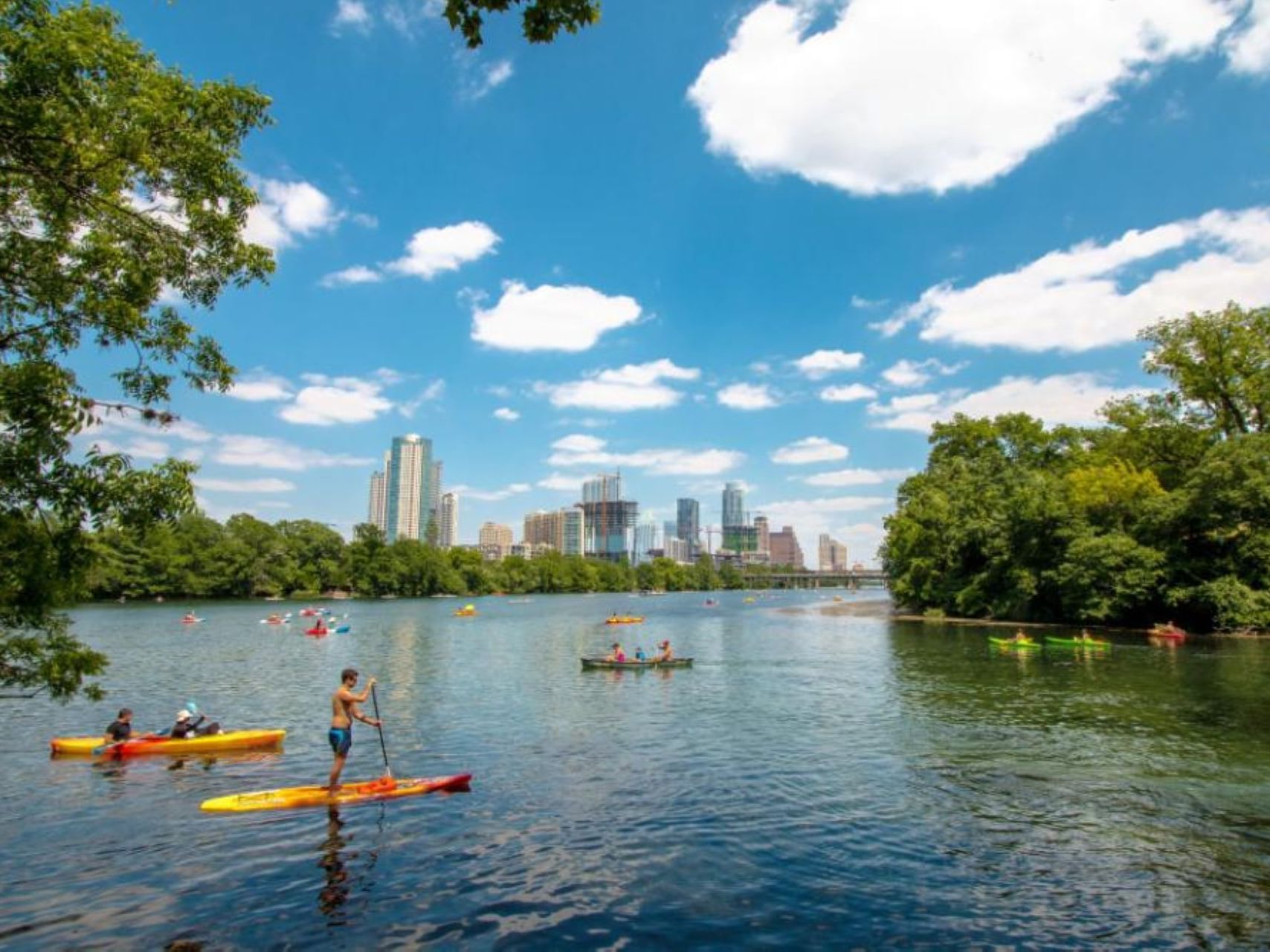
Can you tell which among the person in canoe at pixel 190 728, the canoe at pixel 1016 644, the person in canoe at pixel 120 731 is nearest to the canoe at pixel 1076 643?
the canoe at pixel 1016 644

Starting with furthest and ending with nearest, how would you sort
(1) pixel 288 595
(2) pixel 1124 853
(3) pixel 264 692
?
1. (1) pixel 288 595
2. (3) pixel 264 692
3. (2) pixel 1124 853

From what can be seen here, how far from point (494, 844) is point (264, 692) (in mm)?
25219

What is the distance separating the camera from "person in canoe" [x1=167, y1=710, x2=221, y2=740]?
75.2 ft

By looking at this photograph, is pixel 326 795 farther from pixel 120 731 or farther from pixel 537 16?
pixel 537 16

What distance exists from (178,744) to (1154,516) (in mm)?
67200

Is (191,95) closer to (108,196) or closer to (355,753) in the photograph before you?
(108,196)

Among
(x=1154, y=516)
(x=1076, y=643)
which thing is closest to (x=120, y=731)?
(x=1076, y=643)

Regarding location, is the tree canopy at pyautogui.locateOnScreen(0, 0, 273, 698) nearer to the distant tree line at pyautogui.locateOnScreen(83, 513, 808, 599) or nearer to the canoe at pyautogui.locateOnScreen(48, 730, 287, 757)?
the canoe at pyautogui.locateOnScreen(48, 730, 287, 757)

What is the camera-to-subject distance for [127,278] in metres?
9.23

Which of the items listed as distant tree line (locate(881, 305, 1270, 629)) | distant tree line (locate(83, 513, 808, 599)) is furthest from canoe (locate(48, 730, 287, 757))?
distant tree line (locate(83, 513, 808, 599))

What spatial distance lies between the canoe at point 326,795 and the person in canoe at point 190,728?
653cm

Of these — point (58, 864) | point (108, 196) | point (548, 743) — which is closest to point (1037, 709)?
point (548, 743)

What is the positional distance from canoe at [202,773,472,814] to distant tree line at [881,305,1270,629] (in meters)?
59.6

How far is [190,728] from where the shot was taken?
23203 millimetres
